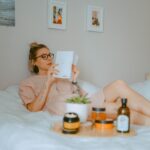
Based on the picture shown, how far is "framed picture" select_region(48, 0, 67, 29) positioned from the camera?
2555 mm

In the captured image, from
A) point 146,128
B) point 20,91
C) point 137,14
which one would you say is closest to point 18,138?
point 146,128

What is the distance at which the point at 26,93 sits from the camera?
6.94ft

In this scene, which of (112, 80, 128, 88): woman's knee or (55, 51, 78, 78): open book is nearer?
(112, 80, 128, 88): woman's knee

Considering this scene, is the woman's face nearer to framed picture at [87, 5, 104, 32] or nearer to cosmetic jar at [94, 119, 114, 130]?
framed picture at [87, 5, 104, 32]

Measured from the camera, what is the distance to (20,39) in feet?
8.02

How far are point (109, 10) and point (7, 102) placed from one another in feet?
4.68

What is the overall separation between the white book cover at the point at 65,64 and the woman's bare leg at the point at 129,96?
0.99ft

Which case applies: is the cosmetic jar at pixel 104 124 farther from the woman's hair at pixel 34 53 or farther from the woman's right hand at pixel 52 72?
the woman's hair at pixel 34 53

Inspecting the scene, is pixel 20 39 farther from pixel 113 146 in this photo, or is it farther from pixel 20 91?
pixel 113 146

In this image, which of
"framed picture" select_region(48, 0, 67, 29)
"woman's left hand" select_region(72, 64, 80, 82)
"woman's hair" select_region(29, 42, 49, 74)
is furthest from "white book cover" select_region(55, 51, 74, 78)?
"framed picture" select_region(48, 0, 67, 29)

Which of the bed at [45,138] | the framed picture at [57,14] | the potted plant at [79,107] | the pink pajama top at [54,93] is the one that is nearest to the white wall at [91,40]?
the framed picture at [57,14]

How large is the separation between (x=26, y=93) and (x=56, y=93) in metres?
0.22

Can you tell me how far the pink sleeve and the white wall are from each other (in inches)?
13.0

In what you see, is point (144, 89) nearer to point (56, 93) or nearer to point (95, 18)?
point (56, 93)
